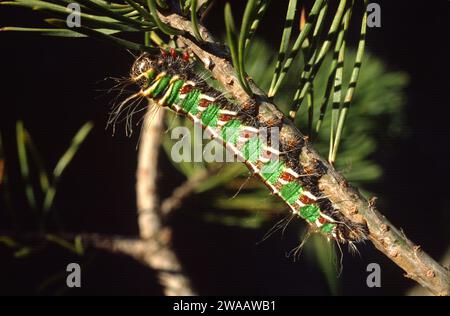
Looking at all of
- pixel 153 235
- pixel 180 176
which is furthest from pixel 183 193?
pixel 180 176

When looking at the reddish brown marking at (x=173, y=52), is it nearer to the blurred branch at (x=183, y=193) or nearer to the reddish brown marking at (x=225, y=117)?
the reddish brown marking at (x=225, y=117)

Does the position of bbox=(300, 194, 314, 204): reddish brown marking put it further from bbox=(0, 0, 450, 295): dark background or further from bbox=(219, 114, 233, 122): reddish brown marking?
bbox=(0, 0, 450, 295): dark background

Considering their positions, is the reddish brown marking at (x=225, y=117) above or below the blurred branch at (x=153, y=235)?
above

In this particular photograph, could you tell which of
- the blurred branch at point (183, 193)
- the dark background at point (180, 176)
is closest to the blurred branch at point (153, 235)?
the blurred branch at point (183, 193)

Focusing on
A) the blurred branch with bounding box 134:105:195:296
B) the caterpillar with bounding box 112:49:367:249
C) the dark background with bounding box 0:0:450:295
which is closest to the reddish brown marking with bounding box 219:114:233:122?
the caterpillar with bounding box 112:49:367:249

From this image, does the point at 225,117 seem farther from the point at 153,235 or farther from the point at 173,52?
the point at 153,235
